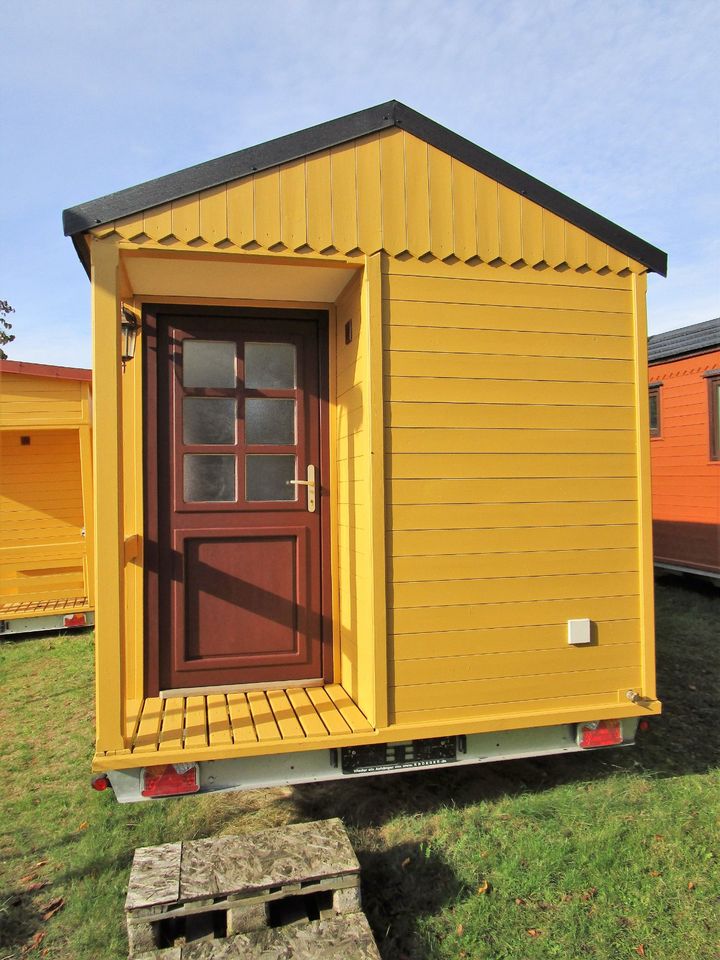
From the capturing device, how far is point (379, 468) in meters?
3.13

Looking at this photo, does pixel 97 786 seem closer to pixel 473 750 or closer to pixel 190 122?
pixel 473 750

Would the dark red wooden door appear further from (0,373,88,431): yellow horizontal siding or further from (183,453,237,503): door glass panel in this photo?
(0,373,88,431): yellow horizontal siding

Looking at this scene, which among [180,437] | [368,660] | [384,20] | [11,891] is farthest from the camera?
[384,20]

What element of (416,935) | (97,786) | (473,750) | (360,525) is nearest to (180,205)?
(360,525)

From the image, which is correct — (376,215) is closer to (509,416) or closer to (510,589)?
(509,416)

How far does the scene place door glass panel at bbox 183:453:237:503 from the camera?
3.78 meters

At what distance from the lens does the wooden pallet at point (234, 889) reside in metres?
2.33

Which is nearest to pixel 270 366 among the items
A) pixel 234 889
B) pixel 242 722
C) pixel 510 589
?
pixel 510 589

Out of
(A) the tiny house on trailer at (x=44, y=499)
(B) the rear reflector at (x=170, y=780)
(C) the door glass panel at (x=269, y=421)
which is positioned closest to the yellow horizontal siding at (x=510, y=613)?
(B) the rear reflector at (x=170, y=780)

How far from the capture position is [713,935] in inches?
98.6

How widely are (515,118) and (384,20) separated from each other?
1334 millimetres

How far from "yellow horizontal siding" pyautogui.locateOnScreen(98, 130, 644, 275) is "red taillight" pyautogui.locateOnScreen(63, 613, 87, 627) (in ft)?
Answer: 18.0

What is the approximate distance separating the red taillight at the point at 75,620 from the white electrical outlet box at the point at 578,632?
5.74 metres

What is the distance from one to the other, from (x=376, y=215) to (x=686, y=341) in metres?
6.84
